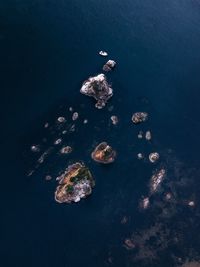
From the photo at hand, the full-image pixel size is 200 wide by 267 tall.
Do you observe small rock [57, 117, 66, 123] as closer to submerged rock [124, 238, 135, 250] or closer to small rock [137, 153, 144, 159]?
small rock [137, 153, 144, 159]

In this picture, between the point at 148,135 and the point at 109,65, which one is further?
the point at 109,65

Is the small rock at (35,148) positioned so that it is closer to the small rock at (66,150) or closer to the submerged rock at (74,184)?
the small rock at (66,150)

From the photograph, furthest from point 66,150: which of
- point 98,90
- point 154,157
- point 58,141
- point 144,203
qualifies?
point 154,157

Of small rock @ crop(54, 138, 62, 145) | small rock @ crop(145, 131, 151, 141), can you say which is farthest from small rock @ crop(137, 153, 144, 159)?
small rock @ crop(54, 138, 62, 145)

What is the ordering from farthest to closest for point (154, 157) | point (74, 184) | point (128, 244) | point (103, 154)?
1. point (154, 157)
2. point (103, 154)
3. point (74, 184)
4. point (128, 244)

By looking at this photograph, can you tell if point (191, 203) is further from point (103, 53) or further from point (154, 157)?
point (103, 53)

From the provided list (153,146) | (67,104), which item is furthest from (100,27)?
(153,146)
